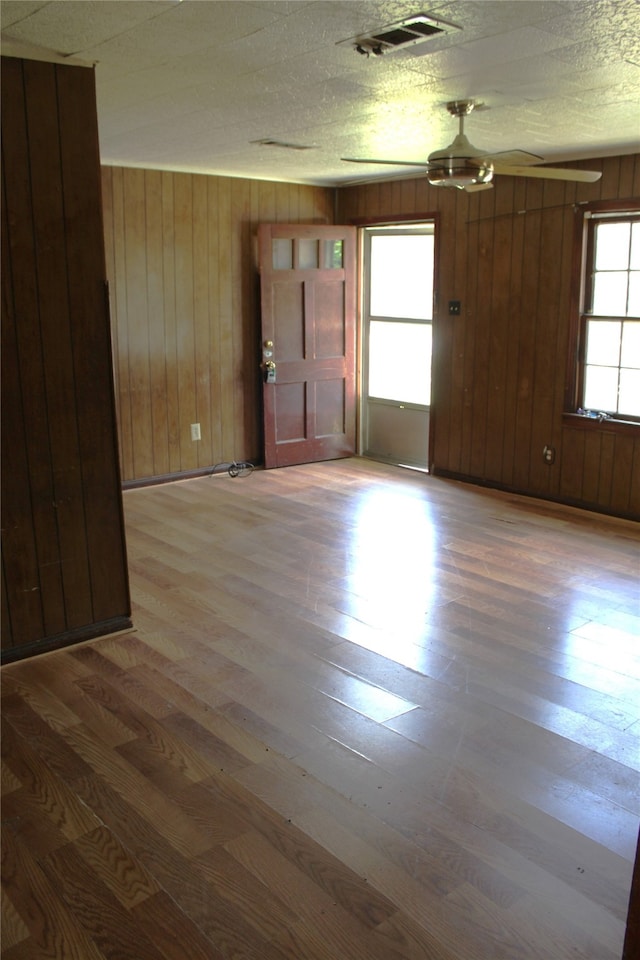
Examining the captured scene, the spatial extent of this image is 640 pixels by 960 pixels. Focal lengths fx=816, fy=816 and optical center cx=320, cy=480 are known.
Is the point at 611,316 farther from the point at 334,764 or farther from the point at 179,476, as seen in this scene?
the point at 334,764

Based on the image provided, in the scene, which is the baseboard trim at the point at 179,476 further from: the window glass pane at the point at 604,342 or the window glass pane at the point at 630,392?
the window glass pane at the point at 630,392

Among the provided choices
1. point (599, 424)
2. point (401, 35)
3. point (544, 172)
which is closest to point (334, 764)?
point (401, 35)

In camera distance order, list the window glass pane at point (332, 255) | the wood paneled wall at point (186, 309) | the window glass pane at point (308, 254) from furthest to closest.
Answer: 1. the window glass pane at point (332, 255)
2. the window glass pane at point (308, 254)
3. the wood paneled wall at point (186, 309)

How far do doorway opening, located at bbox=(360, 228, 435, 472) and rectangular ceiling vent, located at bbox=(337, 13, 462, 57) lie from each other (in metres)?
4.03

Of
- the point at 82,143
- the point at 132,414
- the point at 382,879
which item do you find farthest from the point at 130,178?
the point at 382,879

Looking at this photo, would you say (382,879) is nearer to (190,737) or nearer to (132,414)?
(190,737)

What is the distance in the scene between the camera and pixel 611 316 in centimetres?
552

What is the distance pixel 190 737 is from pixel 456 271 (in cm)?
464

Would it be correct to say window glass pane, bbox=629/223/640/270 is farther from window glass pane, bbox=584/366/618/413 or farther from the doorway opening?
the doorway opening

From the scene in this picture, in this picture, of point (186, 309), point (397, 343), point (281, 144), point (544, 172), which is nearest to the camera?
point (544, 172)

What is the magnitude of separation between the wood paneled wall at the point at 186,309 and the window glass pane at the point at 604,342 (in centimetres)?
275

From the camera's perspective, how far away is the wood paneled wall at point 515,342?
5609mm

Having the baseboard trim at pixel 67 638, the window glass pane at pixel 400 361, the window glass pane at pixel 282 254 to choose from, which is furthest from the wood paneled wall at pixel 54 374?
the window glass pane at pixel 400 361

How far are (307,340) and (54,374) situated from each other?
3.92 m
